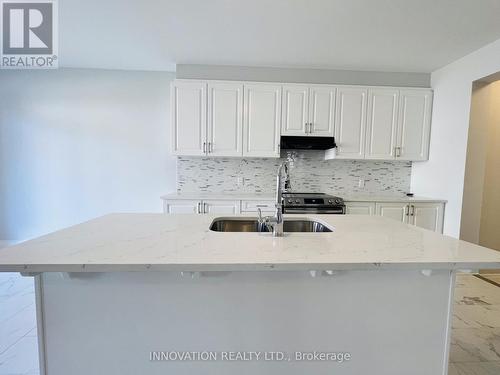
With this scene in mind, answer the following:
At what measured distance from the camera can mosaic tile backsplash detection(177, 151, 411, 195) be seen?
3.55 metres

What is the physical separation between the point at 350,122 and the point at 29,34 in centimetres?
377

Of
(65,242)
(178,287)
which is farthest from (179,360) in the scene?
(65,242)

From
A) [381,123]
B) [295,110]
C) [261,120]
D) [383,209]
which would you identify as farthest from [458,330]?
[261,120]

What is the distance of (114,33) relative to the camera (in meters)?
2.56

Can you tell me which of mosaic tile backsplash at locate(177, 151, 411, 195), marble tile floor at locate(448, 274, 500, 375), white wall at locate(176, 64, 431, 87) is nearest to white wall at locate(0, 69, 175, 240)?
mosaic tile backsplash at locate(177, 151, 411, 195)

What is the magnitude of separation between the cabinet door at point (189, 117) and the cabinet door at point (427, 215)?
9.25 ft

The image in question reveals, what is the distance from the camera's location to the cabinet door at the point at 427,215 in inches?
125

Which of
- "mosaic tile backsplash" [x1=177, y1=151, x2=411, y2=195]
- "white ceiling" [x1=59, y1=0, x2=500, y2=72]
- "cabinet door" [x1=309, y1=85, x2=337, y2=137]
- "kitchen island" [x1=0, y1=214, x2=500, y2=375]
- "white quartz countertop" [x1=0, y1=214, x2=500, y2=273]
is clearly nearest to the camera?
"white quartz countertop" [x1=0, y1=214, x2=500, y2=273]

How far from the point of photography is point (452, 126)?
3.06m

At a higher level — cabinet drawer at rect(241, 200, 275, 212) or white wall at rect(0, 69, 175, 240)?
white wall at rect(0, 69, 175, 240)

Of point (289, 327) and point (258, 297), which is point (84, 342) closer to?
point (258, 297)

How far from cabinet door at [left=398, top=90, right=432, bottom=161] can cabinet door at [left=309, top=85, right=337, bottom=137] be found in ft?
3.10

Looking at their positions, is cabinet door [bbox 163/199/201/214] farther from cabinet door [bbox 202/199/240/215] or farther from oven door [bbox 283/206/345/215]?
oven door [bbox 283/206/345/215]

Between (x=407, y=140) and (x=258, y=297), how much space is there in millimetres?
3257
